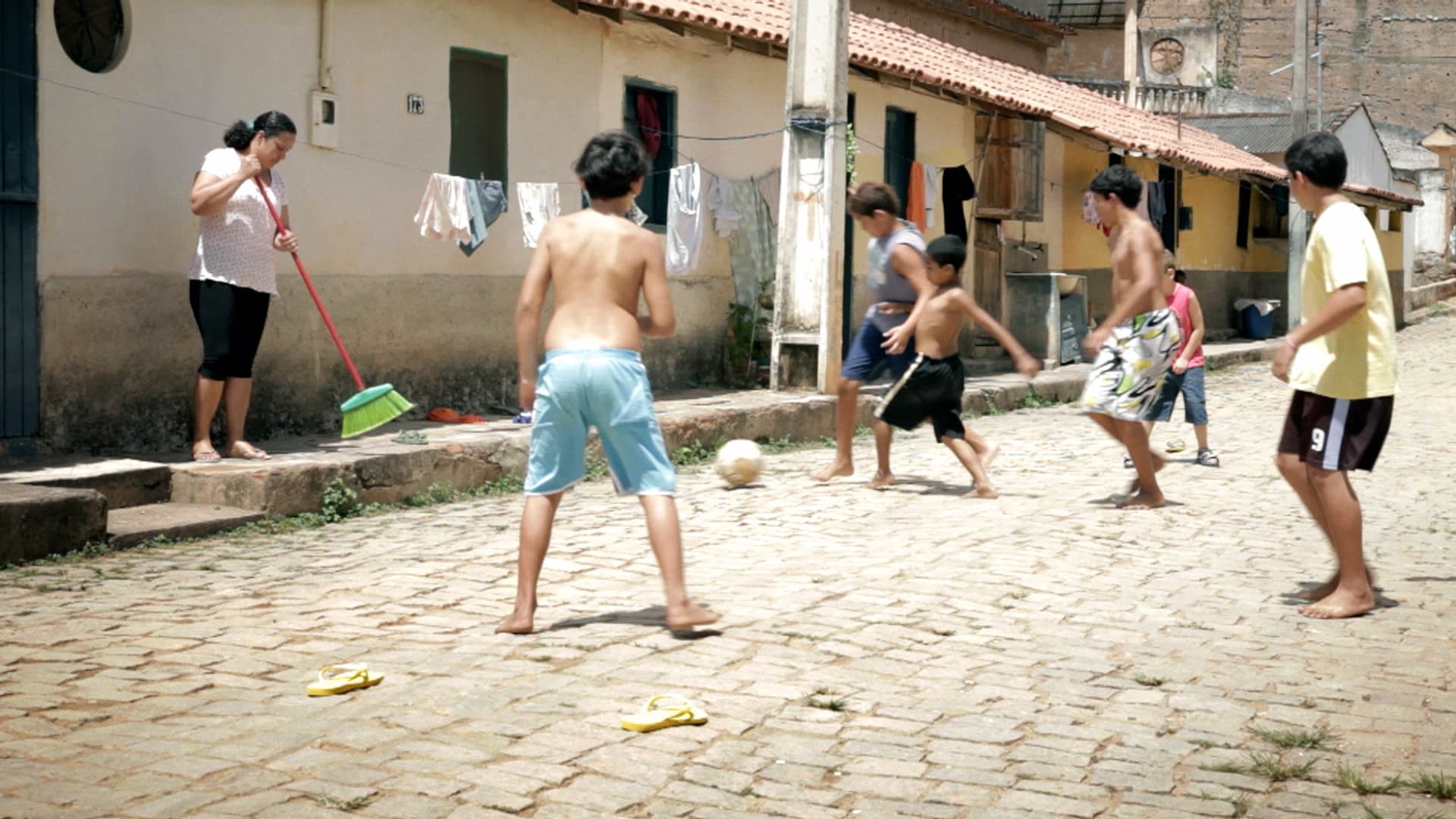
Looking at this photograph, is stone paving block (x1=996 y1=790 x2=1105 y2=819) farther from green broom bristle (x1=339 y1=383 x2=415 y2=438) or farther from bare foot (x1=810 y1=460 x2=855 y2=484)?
bare foot (x1=810 y1=460 x2=855 y2=484)

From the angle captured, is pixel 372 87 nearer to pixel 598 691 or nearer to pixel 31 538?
pixel 31 538

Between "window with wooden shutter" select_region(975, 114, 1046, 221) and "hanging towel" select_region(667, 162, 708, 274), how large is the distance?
23.5ft

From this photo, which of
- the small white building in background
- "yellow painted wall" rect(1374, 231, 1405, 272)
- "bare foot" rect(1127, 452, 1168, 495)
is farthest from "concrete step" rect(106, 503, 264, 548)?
the small white building in background

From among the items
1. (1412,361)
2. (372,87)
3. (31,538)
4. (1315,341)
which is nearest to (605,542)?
(31,538)

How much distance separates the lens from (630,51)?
1430 cm

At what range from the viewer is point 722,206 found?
50.5 feet

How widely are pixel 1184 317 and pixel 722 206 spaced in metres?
5.19

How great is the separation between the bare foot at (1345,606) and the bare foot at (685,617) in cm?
241

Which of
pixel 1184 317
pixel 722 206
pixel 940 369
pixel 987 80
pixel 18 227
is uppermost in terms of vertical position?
pixel 987 80

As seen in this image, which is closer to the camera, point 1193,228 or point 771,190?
point 771,190

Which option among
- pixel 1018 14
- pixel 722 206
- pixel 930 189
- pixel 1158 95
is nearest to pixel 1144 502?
pixel 722 206

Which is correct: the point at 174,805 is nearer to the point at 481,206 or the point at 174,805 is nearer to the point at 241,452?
the point at 241,452

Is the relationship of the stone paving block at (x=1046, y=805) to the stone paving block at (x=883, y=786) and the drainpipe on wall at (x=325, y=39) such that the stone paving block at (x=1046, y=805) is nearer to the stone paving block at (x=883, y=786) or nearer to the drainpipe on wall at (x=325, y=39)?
the stone paving block at (x=883, y=786)

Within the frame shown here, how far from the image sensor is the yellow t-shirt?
6.29 metres
